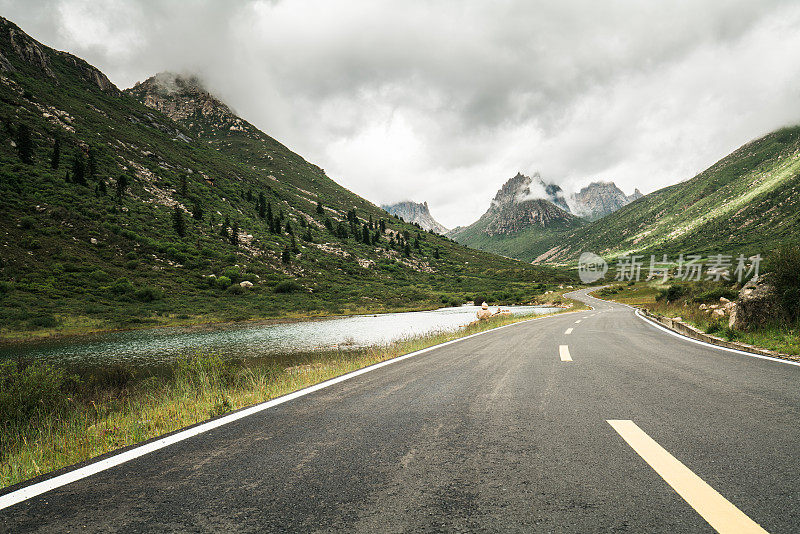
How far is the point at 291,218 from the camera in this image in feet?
384

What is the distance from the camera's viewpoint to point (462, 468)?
2.62 metres

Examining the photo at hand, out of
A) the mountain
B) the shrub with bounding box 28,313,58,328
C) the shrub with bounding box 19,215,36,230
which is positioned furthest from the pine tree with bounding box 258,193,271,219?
the mountain

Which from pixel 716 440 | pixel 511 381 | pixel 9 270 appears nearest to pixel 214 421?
pixel 511 381

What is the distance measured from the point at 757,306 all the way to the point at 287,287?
2409 inches

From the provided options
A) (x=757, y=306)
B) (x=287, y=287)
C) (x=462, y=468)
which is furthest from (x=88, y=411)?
(x=287, y=287)

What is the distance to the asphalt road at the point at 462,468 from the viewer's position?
1940 mm

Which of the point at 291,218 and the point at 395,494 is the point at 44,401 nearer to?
the point at 395,494

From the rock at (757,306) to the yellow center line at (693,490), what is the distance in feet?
33.7

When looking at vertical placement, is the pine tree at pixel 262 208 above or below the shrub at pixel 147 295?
above

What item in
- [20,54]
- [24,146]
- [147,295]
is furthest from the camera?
[20,54]

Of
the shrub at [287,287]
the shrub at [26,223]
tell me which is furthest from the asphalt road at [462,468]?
the shrub at [26,223]

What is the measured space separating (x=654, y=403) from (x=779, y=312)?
881 centimetres

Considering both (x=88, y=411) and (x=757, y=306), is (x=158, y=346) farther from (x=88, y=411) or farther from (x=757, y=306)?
(x=757, y=306)

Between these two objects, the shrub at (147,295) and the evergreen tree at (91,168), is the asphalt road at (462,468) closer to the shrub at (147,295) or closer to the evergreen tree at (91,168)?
the shrub at (147,295)
